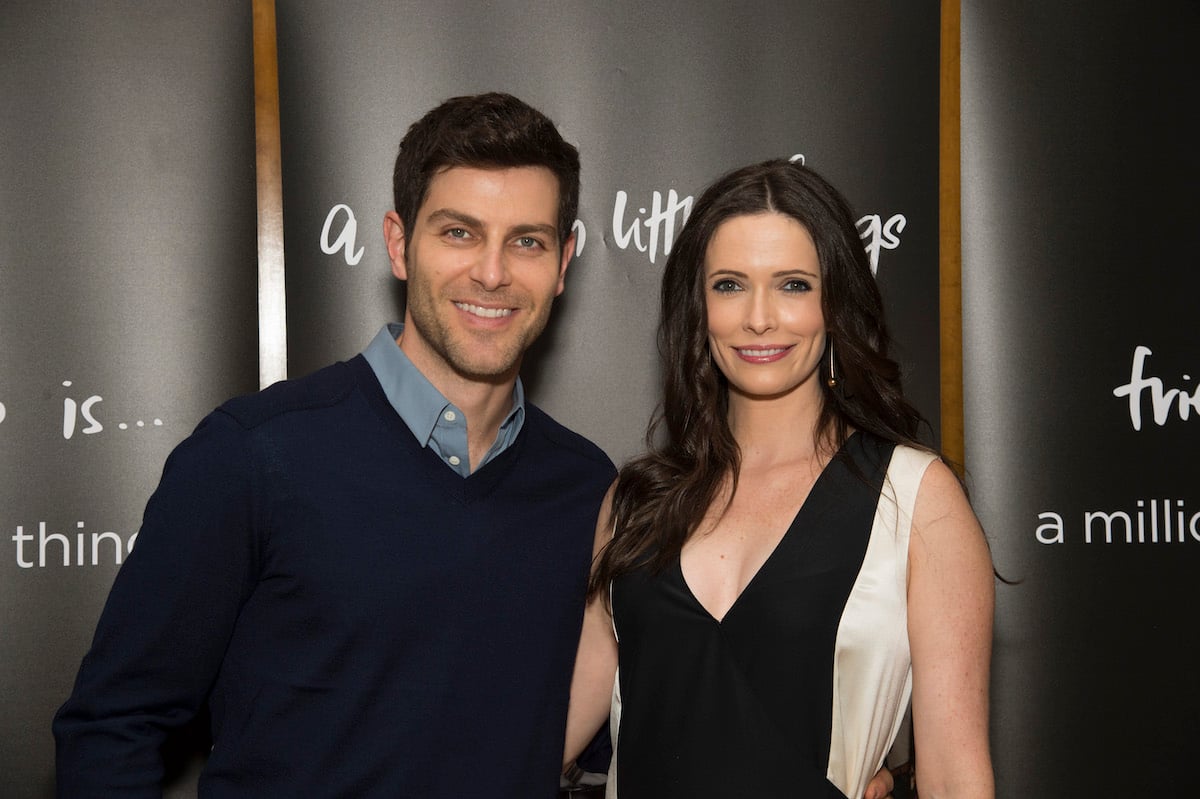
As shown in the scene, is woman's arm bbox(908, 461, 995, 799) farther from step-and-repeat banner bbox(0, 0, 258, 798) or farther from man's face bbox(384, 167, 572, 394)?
step-and-repeat banner bbox(0, 0, 258, 798)

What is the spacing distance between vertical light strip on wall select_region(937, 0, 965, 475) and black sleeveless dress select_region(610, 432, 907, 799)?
862mm

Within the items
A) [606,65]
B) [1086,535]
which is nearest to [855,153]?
[606,65]

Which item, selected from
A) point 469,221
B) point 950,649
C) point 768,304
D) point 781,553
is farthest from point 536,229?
point 950,649

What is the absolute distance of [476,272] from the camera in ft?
5.54

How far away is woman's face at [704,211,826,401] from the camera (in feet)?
5.58

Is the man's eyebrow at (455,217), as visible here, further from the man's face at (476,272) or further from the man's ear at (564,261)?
the man's ear at (564,261)

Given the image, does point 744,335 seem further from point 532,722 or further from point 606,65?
point 606,65

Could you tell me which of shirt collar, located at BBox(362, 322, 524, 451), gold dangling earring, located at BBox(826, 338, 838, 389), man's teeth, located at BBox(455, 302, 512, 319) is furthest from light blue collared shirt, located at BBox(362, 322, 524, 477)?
gold dangling earring, located at BBox(826, 338, 838, 389)

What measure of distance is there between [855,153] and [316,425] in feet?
4.53

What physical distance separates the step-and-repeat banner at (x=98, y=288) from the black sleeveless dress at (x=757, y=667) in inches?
45.6

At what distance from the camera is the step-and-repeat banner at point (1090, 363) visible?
245 cm

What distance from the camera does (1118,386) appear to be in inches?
96.8

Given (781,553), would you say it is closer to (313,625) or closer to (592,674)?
(592,674)

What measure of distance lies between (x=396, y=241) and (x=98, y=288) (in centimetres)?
83
